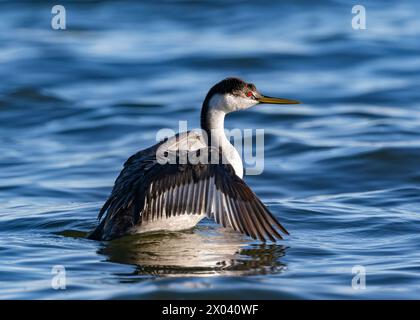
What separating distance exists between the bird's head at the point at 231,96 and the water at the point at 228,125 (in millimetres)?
1170

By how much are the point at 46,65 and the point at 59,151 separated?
523 centimetres

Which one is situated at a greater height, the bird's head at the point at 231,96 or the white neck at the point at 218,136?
the bird's head at the point at 231,96

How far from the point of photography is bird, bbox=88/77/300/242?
25.3 ft

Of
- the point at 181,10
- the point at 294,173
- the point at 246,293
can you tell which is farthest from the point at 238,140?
the point at 181,10

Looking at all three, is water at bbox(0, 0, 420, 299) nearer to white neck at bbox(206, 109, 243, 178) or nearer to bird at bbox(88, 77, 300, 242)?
bird at bbox(88, 77, 300, 242)

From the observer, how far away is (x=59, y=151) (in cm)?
1295

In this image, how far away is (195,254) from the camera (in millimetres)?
7973

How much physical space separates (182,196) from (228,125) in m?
6.18

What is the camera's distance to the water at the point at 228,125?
753 cm
